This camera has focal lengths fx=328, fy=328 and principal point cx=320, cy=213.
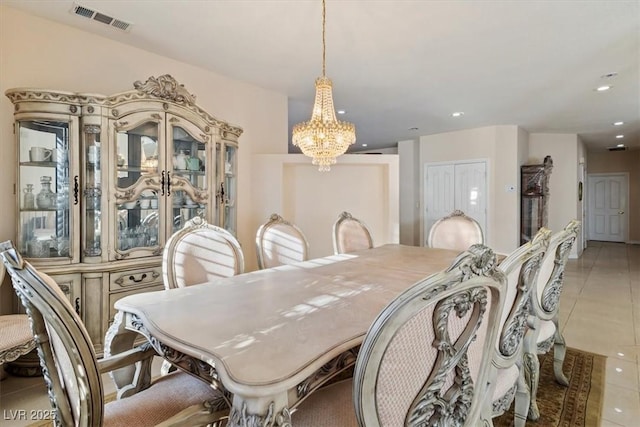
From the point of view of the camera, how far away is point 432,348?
87cm

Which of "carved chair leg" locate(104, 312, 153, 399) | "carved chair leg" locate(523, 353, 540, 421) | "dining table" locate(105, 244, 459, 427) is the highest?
"dining table" locate(105, 244, 459, 427)

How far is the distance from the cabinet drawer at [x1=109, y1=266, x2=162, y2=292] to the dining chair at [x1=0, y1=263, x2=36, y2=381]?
1.81 ft

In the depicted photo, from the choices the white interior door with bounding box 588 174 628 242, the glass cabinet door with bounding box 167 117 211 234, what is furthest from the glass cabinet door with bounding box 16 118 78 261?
the white interior door with bounding box 588 174 628 242

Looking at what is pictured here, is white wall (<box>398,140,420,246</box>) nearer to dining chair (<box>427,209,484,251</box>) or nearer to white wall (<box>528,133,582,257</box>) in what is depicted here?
white wall (<box>528,133,582,257</box>)

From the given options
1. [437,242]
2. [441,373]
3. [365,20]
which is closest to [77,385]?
[441,373]

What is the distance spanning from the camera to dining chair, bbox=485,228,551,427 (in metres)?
1.18

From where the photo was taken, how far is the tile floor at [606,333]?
2027 mm

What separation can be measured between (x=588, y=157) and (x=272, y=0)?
471 inches

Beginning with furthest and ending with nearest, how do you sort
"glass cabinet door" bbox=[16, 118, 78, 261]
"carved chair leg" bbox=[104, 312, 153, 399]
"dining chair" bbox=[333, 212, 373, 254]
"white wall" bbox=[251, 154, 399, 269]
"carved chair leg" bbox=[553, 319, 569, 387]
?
"white wall" bbox=[251, 154, 399, 269]
"dining chair" bbox=[333, 212, 373, 254]
"glass cabinet door" bbox=[16, 118, 78, 261]
"carved chair leg" bbox=[553, 319, 569, 387]
"carved chair leg" bbox=[104, 312, 153, 399]

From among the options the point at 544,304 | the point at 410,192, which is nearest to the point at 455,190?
the point at 410,192

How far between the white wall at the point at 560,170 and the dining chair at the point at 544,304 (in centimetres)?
631

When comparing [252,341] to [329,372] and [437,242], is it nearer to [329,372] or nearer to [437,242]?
[329,372]

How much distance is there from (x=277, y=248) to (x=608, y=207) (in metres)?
11.8

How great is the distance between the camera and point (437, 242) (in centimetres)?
343
